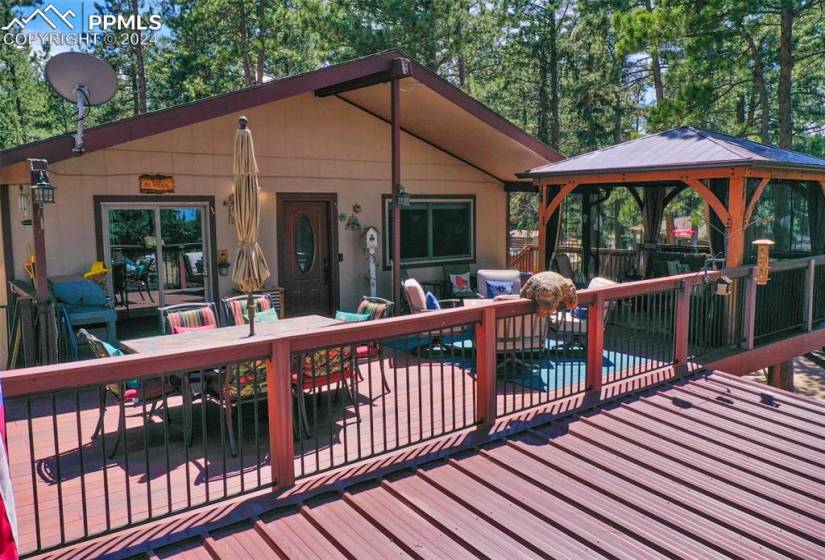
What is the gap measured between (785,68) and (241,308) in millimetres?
11868

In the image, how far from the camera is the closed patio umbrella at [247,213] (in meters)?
4.82

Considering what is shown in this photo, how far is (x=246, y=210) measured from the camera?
4871mm

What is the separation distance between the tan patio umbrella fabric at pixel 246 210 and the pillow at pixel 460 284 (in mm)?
5337

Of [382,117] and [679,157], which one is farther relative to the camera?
[382,117]

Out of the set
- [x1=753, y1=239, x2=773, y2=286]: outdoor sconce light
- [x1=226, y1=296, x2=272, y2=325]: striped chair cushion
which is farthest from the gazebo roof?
[x1=226, y1=296, x2=272, y2=325]: striped chair cushion

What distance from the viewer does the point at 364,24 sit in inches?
668

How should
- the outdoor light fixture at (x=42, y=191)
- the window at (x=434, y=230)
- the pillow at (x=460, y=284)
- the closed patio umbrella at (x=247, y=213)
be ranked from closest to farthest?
the closed patio umbrella at (x=247, y=213)
the outdoor light fixture at (x=42, y=191)
the pillow at (x=460, y=284)
the window at (x=434, y=230)

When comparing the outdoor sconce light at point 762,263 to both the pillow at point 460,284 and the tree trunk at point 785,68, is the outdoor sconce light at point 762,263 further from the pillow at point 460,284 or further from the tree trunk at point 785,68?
the tree trunk at point 785,68

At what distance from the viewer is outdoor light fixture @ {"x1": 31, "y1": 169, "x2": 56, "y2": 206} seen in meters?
5.32

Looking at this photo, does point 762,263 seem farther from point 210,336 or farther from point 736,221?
point 210,336

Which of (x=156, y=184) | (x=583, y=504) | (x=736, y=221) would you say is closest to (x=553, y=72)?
(x=736, y=221)

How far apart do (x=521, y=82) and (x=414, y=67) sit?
48.7 feet

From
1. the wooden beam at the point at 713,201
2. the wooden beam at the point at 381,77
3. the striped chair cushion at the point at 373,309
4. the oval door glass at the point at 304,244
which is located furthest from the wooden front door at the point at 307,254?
the wooden beam at the point at 713,201

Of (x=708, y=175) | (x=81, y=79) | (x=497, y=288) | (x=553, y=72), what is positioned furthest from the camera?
(x=553, y=72)
